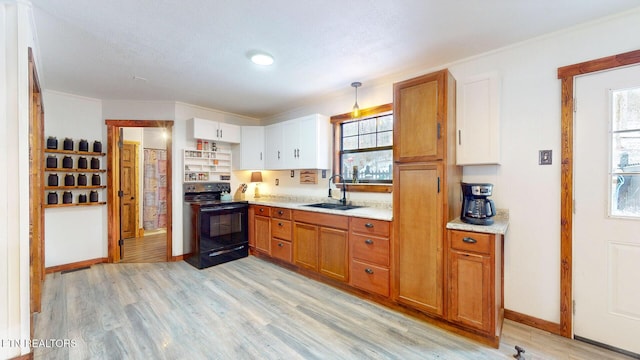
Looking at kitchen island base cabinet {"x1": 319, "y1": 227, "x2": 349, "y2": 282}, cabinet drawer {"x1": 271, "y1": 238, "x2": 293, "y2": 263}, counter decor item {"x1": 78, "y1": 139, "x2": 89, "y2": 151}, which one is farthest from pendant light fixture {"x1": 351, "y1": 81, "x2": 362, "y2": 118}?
counter decor item {"x1": 78, "y1": 139, "x2": 89, "y2": 151}

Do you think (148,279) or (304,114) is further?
(304,114)

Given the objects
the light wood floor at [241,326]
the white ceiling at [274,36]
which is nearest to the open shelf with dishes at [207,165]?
the white ceiling at [274,36]

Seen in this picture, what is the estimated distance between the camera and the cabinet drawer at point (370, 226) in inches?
99.7

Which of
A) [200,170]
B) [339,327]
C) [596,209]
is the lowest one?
[339,327]

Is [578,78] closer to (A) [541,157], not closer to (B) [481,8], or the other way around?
(A) [541,157]

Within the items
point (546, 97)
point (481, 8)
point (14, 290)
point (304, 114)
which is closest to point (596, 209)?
point (546, 97)

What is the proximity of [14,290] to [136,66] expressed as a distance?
215 centimetres

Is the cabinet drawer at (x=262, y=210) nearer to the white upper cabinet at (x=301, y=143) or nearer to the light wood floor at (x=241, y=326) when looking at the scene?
the white upper cabinet at (x=301, y=143)

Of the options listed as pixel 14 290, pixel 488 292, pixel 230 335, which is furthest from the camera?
pixel 230 335

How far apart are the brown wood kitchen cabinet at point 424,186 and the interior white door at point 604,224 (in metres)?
0.88

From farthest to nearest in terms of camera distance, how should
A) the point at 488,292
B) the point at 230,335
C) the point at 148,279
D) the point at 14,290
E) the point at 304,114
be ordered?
1. the point at 304,114
2. the point at 148,279
3. the point at 230,335
4. the point at 488,292
5. the point at 14,290

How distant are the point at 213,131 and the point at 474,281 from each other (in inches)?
153

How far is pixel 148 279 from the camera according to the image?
319 centimetres

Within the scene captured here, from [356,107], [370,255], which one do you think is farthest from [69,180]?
[370,255]
